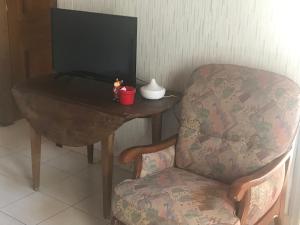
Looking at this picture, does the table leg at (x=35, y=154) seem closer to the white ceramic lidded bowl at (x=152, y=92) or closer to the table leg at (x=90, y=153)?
the table leg at (x=90, y=153)

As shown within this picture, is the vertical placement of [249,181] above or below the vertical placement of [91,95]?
below

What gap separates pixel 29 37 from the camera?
388cm

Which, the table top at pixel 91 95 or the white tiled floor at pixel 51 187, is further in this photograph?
the white tiled floor at pixel 51 187

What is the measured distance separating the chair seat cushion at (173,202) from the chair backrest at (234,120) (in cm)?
15

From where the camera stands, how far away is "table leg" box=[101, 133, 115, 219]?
94.5 inches

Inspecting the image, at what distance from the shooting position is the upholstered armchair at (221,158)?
1940 millimetres

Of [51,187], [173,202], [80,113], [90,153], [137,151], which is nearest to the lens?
[173,202]

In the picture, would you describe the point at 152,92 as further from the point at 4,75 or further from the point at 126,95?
the point at 4,75

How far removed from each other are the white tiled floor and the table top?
681 millimetres

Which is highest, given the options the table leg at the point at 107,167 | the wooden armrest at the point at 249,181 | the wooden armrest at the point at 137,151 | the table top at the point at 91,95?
the table top at the point at 91,95

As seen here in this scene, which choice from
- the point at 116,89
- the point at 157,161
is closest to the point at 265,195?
the point at 157,161

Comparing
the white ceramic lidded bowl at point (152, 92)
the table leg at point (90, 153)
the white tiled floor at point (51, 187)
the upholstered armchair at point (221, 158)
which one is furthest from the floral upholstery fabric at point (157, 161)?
the table leg at point (90, 153)

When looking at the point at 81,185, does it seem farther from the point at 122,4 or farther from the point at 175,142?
the point at 122,4

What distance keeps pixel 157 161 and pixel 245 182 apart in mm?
588
